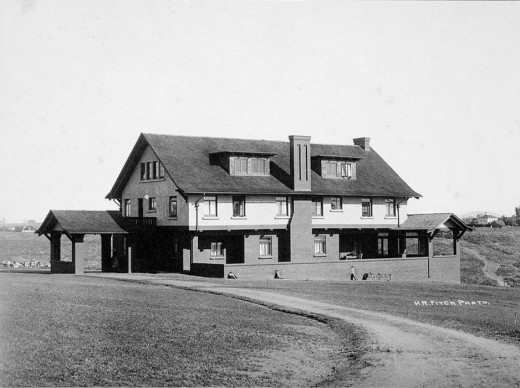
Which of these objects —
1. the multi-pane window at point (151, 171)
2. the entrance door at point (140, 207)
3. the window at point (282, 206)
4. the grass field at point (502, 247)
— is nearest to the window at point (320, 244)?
the window at point (282, 206)

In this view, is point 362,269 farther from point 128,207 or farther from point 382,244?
point 128,207

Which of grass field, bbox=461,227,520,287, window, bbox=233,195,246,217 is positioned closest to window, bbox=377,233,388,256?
grass field, bbox=461,227,520,287

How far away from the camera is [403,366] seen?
52.3ft

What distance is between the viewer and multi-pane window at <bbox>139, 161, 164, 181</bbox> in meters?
48.2

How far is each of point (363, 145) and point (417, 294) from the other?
27228mm

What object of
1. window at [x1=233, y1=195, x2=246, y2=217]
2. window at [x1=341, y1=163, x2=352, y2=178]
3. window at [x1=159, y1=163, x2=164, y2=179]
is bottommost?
window at [x1=233, y1=195, x2=246, y2=217]

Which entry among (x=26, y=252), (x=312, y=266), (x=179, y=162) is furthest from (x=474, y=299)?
(x=26, y=252)

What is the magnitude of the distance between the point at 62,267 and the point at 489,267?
139ft

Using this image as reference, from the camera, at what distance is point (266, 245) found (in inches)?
1944

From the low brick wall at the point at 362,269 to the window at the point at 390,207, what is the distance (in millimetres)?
4480

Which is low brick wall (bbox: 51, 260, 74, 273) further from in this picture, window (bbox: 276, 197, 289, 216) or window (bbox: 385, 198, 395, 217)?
window (bbox: 385, 198, 395, 217)

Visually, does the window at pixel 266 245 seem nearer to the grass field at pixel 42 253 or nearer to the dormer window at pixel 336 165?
→ the dormer window at pixel 336 165

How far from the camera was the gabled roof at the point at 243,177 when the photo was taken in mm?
46656

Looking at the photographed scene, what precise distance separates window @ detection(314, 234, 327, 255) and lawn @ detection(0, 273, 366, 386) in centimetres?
2576
